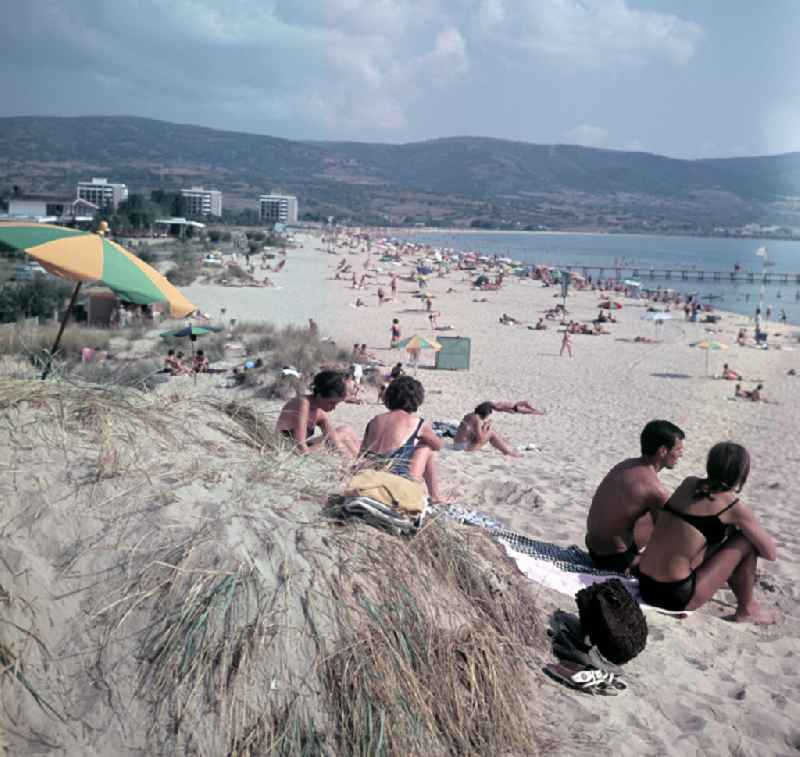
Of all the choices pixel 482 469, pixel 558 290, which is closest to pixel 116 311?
pixel 482 469

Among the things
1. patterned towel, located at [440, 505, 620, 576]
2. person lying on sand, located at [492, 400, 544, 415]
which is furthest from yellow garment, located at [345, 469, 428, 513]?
person lying on sand, located at [492, 400, 544, 415]

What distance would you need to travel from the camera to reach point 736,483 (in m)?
3.81

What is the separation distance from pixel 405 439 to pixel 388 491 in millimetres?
1389

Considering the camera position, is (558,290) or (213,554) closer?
(213,554)

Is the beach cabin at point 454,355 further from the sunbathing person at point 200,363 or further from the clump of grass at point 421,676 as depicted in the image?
the clump of grass at point 421,676

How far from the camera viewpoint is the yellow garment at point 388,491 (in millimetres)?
3244

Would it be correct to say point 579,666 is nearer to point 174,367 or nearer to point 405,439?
point 405,439

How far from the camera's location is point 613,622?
336 centimetres

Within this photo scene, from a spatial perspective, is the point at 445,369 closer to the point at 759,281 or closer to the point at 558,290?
the point at 558,290

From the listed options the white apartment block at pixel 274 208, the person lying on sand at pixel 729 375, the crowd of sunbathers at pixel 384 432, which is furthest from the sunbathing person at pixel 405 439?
the white apartment block at pixel 274 208

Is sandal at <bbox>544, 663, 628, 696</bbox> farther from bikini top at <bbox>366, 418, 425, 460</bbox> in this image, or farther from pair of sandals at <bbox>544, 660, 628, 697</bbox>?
bikini top at <bbox>366, 418, 425, 460</bbox>

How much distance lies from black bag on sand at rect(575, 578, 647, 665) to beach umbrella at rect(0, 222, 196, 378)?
3300 mm

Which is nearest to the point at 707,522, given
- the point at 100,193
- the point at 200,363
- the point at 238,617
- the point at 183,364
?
the point at 238,617

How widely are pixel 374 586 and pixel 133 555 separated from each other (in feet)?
2.83
